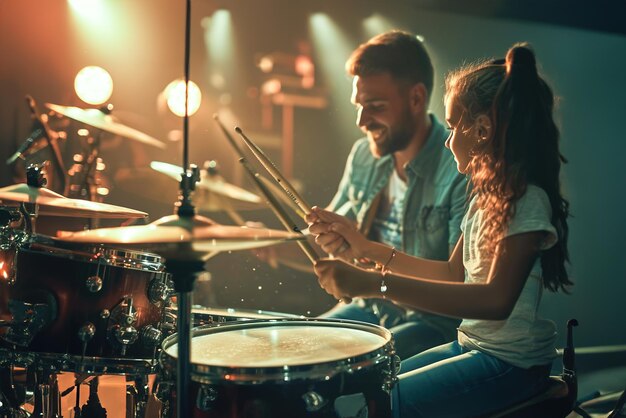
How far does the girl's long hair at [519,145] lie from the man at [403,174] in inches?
31.0

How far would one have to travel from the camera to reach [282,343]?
1850 millimetres

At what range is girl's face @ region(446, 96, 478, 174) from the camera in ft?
6.66

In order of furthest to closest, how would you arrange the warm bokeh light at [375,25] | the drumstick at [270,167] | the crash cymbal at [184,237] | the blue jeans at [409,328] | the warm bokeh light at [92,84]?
the warm bokeh light at [375,25]
the warm bokeh light at [92,84]
the blue jeans at [409,328]
the drumstick at [270,167]
the crash cymbal at [184,237]

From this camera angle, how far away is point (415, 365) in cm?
216

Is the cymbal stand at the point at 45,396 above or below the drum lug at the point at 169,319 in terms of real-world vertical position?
below

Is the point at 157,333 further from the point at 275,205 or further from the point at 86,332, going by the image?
the point at 275,205

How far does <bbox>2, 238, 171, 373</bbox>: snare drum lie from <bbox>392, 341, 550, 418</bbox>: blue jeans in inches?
35.1

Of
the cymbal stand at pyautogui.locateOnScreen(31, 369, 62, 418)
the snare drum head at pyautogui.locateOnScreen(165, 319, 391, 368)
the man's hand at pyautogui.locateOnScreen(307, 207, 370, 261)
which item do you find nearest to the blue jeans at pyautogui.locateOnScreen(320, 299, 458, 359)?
the man's hand at pyautogui.locateOnScreen(307, 207, 370, 261)

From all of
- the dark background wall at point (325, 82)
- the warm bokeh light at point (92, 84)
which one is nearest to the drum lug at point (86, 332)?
the dark background wall at point (325, 82)

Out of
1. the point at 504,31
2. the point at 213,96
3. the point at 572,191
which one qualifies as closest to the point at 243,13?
the point at 213,96

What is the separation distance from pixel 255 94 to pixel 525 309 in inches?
248

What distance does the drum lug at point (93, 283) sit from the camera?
2.17m

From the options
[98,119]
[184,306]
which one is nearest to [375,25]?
[98,119]

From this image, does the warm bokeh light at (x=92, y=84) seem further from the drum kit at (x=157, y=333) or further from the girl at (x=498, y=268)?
the girl at (x=498, y=268)
